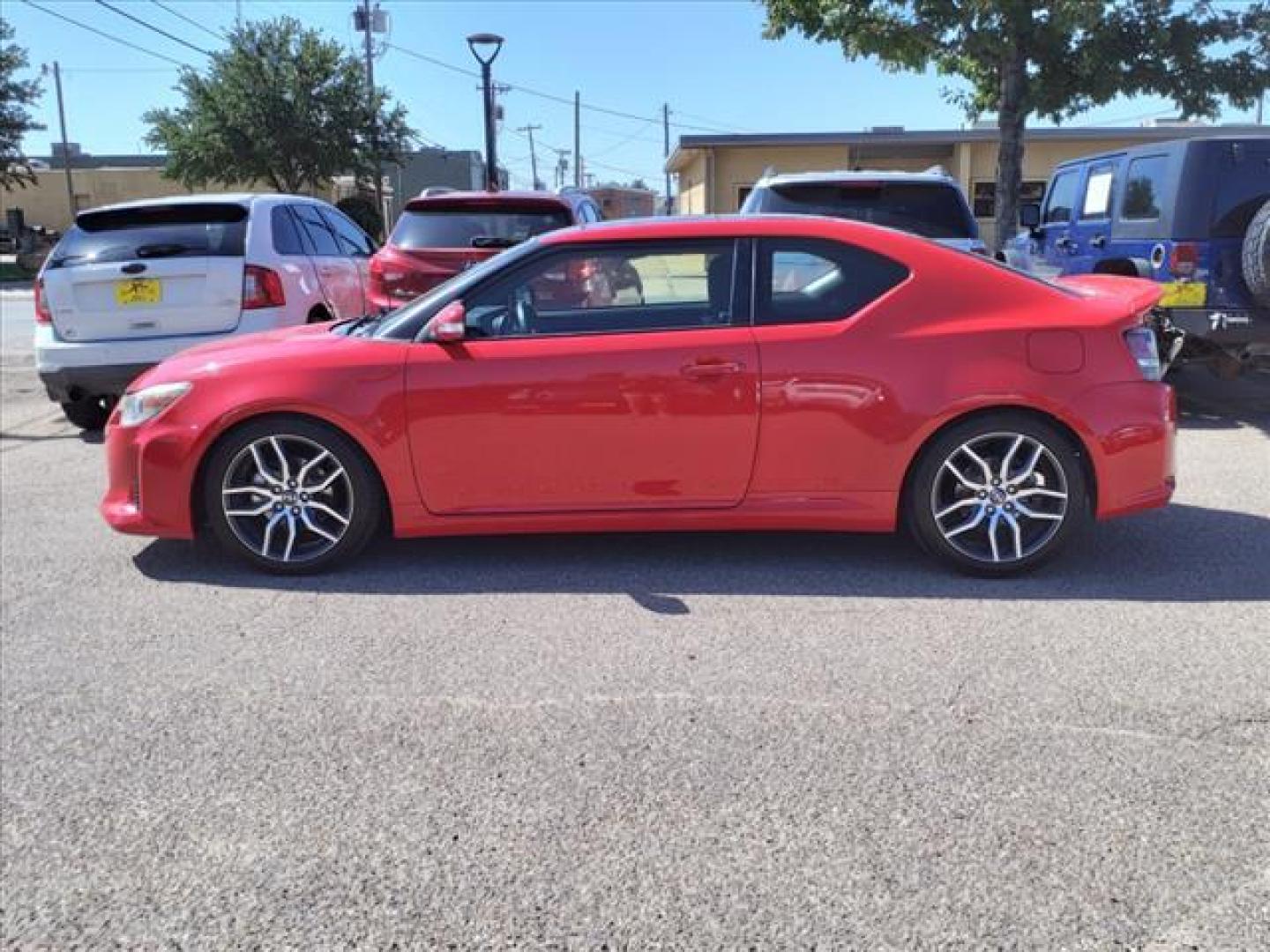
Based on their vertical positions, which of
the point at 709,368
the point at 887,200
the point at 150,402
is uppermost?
the point at 887,200

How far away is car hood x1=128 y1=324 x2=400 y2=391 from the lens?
15.3 ft

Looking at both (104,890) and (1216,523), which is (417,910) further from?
(1216,523)

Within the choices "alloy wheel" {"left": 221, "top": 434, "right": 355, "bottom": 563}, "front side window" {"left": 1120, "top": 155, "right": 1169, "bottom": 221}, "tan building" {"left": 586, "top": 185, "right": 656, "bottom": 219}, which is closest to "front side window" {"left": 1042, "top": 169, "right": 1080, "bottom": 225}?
"front side window" {"left": 1120, "top": 155, "right": 1169, "bottom": 221}

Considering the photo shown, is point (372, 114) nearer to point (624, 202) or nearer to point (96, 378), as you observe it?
point (624, 202)

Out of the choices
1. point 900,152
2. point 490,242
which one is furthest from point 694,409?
point 900,152

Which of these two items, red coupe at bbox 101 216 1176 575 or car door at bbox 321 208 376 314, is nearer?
red coupe at bbox 101 216 1176 575

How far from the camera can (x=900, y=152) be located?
1169 inches

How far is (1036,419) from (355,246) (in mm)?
6966

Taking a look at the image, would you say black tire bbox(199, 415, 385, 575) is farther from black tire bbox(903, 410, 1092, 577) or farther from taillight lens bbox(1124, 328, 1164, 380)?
taillight lens bbox(1124, 328, 1164, 380)

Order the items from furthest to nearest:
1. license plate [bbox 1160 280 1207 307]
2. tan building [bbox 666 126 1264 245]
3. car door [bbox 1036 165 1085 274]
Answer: tan building [bbox 666 126 1264 245], car door [bbox 1036 165 1085 274], license plate [bbox 1160 280 1207 307]

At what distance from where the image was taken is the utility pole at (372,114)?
117ft

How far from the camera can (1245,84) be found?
1405 cm

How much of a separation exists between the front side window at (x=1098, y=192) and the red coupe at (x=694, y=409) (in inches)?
194

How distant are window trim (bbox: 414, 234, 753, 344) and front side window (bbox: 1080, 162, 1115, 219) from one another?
5.74m
